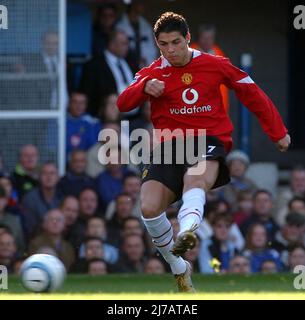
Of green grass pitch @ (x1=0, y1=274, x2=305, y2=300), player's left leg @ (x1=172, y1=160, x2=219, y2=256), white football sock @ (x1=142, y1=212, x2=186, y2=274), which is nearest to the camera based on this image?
player's left leg @ (x1=172, y1=160, x2=219, y2=256)

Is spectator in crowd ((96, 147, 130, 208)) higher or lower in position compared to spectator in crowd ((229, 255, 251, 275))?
higher

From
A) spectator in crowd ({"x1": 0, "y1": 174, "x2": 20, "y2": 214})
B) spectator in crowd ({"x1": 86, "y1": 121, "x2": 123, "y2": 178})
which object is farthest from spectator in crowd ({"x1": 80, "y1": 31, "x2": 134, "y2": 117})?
spectator in crowd ({"x1": 0, "y1": 174, "x2": 20, "y2": 214})

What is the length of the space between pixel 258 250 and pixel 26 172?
2.81 meters

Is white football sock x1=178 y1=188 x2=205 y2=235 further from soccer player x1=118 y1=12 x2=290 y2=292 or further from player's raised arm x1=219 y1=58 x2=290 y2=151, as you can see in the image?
player's raised arm x1=219 y1=58 x2=290 y2=151

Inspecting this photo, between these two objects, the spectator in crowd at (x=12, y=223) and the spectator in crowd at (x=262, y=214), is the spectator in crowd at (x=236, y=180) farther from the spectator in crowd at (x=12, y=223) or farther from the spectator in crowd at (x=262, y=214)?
the spectator in crowd at (x=12, y=223)

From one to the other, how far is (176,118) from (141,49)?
20.6 ft

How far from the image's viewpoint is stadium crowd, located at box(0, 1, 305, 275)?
47.8 feet

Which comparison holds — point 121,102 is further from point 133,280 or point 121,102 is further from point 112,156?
point 112,156

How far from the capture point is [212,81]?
10789mm

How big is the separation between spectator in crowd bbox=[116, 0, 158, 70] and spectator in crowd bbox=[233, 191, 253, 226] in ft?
7.34

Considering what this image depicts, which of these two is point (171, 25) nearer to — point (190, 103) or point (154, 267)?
point (190, 103)

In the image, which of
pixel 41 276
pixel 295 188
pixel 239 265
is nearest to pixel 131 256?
pixel 239 265

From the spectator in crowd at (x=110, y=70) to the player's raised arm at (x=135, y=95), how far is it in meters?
5.45

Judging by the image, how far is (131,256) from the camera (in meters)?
14.6
